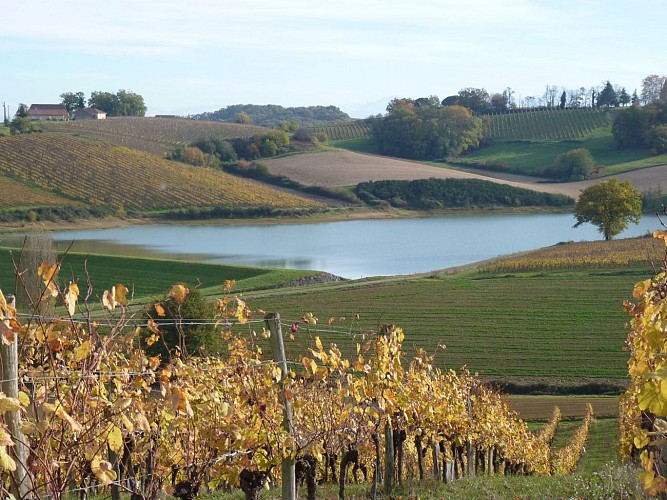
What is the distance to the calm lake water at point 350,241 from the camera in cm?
5669

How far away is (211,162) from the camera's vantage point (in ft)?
366

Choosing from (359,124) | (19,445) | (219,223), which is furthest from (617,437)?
(359,124)

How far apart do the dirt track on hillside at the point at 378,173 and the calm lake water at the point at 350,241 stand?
44.5 ft

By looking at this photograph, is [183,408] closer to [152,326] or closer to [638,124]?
[152,326]

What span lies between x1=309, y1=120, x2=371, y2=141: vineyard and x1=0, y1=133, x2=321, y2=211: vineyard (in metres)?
46.9

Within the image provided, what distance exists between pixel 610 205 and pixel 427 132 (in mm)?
75450

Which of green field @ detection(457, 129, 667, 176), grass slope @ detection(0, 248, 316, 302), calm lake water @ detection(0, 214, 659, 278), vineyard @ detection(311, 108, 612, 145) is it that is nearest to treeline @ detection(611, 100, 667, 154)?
green field @ detection(457, 129, 667, 176)

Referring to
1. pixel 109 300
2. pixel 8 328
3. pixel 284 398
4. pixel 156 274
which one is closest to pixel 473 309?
pixel 156 274

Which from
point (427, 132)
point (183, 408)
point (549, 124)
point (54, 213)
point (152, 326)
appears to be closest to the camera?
point (183, 408)

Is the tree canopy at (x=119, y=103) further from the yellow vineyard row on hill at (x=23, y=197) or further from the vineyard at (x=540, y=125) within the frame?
the yellow vineyard row on hill at (x=23, y=197)

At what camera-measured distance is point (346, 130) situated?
153125 mm

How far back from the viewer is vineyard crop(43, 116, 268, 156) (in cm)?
11619

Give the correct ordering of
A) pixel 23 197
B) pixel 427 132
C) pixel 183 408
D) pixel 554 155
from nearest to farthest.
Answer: pixel 183 408 < pixel 23 197 < pixel 554 155 < pixel 427 132

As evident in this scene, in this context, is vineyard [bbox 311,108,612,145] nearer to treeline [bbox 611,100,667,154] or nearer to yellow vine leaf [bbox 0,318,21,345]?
treeline [bbox 611,100,667,154]
